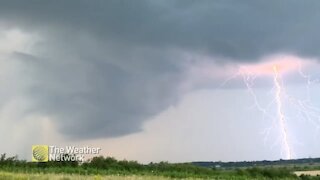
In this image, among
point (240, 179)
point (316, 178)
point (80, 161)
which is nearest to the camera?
point (240, 179)

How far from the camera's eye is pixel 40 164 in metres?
76.6

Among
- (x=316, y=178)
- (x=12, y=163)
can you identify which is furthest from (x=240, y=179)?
(x=12, y=163)

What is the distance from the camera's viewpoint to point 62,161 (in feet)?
265

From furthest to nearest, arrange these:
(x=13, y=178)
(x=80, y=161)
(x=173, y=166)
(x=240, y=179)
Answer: (x=173, y=166) → (x=80, y=161) → (x=240, y=179) → (x=13, y=178)

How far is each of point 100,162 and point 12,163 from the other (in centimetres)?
1432

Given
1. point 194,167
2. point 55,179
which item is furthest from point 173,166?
point 55,179

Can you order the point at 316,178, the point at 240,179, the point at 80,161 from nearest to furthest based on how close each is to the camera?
the point at 240,179 → the point at 316,178 → the point at 80,161

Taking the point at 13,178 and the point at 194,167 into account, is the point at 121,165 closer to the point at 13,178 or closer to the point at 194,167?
the point at 194,167

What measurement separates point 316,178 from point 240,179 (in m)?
14.7

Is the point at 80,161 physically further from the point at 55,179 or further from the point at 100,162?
the point at 55,179

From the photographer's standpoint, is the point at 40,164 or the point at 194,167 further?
the point at 194,167

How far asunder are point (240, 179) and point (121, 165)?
985 inches

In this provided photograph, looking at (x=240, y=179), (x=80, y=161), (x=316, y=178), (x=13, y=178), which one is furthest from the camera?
(x=80, y=161)

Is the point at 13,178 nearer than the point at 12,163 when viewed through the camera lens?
Yes
